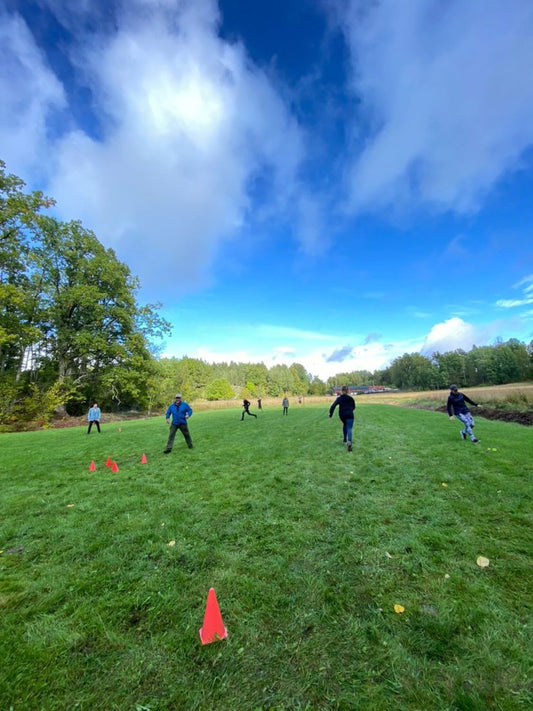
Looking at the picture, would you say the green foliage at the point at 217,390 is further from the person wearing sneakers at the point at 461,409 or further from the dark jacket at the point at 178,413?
the person wearing sneakers at the point at 461,409

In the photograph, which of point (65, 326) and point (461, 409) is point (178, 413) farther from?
point (65, 326)

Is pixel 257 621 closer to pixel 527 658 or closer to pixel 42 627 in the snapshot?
pixel 42 627

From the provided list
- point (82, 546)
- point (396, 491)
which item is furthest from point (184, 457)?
point (396, 491)

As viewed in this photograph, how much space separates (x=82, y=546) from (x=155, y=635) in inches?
86.9

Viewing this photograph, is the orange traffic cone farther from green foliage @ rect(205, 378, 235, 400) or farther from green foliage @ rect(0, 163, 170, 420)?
green foliage @ rect(205, 378, 235, 400)

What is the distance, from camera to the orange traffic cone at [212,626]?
2453 millimetres

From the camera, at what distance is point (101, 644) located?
243 cm

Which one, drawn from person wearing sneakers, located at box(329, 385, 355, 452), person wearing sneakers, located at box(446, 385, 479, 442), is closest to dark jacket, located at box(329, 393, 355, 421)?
person wearing sneakers, located at box(329, 385, 355, 452)

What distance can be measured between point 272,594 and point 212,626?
75 centimetres

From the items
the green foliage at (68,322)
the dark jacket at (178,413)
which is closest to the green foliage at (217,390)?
the green foliage at (68,322)

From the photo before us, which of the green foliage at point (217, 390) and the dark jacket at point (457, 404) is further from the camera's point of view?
the green foliage at point (217, 390)

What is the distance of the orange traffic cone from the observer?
2453mm

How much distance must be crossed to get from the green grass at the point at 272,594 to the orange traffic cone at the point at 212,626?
8 centimetres

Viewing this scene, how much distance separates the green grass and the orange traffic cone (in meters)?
0.08
